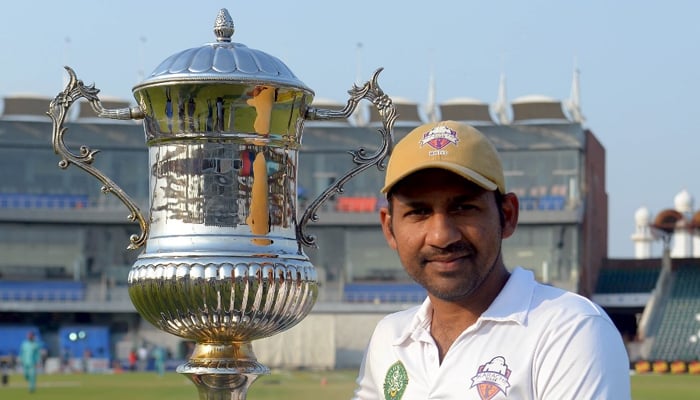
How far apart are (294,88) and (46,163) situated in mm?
48215

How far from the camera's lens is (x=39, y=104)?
52281mm

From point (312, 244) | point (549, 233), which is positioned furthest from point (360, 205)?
point (312, 244)

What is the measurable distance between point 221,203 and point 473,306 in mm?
1324

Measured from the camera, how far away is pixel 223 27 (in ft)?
14.2

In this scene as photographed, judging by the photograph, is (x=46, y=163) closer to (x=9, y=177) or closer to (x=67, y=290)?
(x=9, y=177)

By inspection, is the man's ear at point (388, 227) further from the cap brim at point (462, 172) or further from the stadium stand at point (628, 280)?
the stadium stand at point (628, 280)

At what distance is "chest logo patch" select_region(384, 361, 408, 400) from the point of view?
299 centimetres

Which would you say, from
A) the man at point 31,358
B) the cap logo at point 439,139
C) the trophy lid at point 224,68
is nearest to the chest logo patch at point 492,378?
the cap logo at point 439,139

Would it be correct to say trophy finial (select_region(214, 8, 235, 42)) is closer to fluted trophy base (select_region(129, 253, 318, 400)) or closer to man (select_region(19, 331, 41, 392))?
fluted trophy base (select_region(129, 253, 318, 400))

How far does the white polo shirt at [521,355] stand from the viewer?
2.63 m

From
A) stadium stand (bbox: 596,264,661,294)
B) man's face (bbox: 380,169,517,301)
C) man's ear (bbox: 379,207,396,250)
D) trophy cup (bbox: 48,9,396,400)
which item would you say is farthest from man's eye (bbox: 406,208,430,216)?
stadium stand (bbox: 596,264,661,294)

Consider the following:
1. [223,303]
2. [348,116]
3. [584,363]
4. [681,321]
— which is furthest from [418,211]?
[681,321]

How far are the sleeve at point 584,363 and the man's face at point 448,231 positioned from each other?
24 cm

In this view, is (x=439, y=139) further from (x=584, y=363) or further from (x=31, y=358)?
(x=31, y=358)
